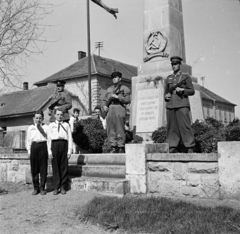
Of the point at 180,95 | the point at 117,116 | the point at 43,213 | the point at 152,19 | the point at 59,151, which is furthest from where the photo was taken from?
the point at 152,19

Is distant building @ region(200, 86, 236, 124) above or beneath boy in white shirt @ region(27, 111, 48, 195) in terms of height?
above

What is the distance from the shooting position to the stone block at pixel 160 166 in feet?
19.0

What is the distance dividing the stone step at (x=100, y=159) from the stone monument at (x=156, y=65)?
2.03 meters

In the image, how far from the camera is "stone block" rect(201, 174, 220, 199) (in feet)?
17.3

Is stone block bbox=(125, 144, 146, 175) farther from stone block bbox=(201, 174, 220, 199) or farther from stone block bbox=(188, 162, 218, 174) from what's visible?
stone block bbox=(201, 174, 220, 199)

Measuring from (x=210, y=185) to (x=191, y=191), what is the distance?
34cm

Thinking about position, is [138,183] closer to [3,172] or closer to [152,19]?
[3,172]

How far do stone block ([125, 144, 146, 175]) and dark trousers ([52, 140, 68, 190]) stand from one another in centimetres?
131

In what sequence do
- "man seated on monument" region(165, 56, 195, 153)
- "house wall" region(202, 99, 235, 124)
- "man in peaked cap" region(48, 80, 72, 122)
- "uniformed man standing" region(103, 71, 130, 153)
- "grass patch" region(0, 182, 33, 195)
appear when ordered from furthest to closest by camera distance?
"house wall" region(202, 99, 235, 124) → "man in peaked cap" region(48, 80, 72, 122) → "grass patch" region(0, 182, 33, 195) → "uniformed man standing" region(103, 71, 130, 153) → "man seated on monument" region(165, 56, 195, 153)

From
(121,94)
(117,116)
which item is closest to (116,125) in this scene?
(117,116)

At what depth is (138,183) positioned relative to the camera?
6043mm

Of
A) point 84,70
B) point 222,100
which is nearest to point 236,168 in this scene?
point 84,70

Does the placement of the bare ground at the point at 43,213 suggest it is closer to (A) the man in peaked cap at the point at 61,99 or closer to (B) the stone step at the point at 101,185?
(B) the stone step at the point at 101,185

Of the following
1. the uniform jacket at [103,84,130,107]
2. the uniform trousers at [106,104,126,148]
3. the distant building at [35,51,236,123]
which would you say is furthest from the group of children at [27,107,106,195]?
the distant building at [35,51,236,123]
